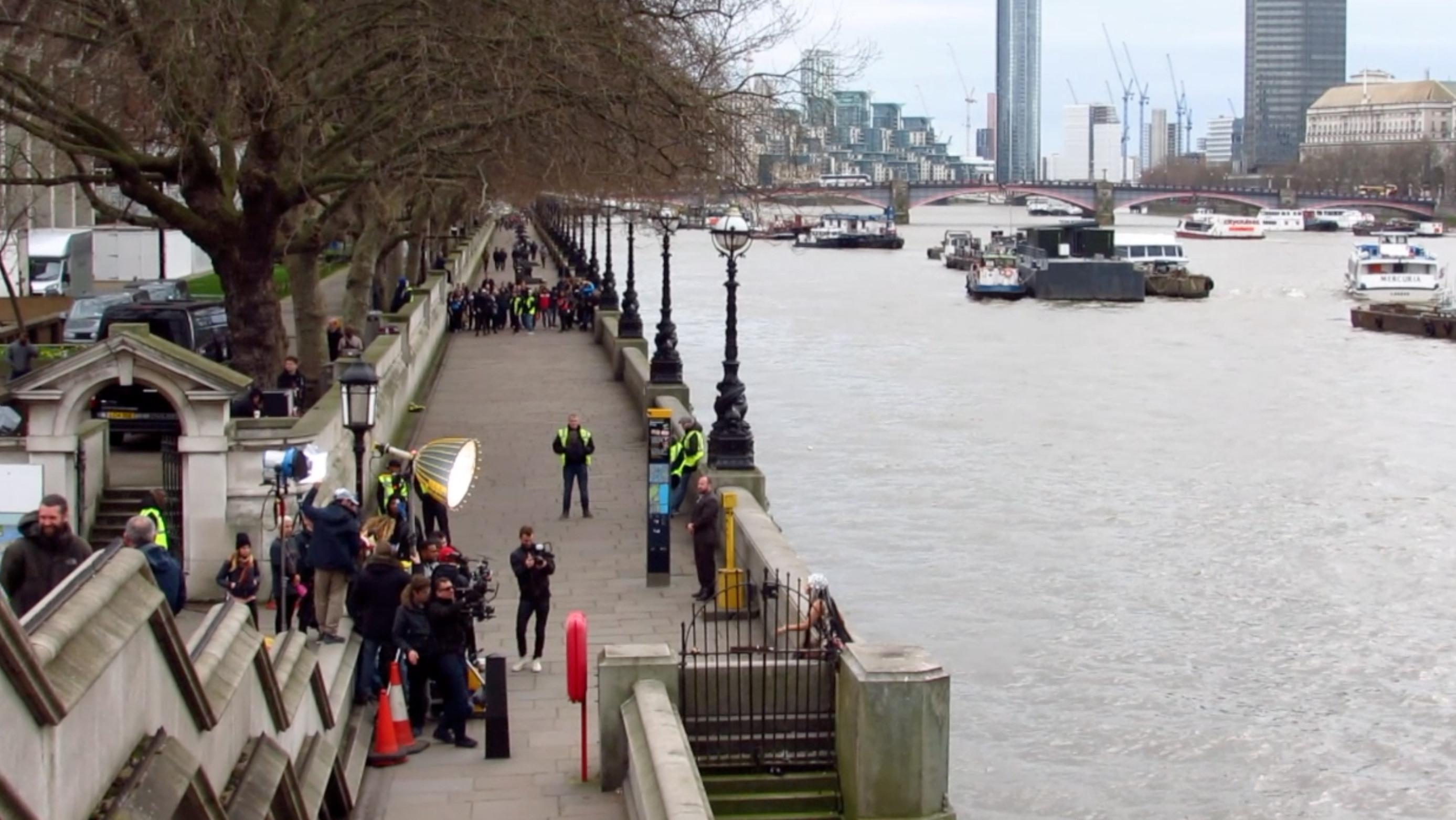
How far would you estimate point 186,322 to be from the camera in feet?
94.8

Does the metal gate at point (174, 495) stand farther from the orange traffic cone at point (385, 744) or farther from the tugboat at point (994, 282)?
the tugboat at point (994, 282)

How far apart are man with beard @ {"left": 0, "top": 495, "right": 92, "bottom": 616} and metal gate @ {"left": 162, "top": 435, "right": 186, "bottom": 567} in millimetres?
6740

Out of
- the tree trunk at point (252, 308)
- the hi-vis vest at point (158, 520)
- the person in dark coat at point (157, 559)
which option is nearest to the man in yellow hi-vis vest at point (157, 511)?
the hi-vis vest at point (158, 520)

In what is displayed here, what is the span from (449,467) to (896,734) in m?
5.04

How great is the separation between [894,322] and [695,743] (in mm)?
60268

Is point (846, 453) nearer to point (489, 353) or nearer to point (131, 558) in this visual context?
point (489, 353)

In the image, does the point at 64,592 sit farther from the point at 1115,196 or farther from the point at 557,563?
the point at 1115,196

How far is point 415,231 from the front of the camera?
1577 inches

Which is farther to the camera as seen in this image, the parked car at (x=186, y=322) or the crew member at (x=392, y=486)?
the parked car at (x=186, y=322)

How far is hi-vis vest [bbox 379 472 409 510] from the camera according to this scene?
17172 mm

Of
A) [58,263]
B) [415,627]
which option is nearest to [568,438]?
[415,627]

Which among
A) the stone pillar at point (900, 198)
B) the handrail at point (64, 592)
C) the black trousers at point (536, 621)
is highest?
the stone pillar at point (900, 198)

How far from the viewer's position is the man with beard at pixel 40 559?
1002 centimetres

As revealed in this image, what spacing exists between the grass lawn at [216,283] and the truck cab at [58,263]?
2.61m
